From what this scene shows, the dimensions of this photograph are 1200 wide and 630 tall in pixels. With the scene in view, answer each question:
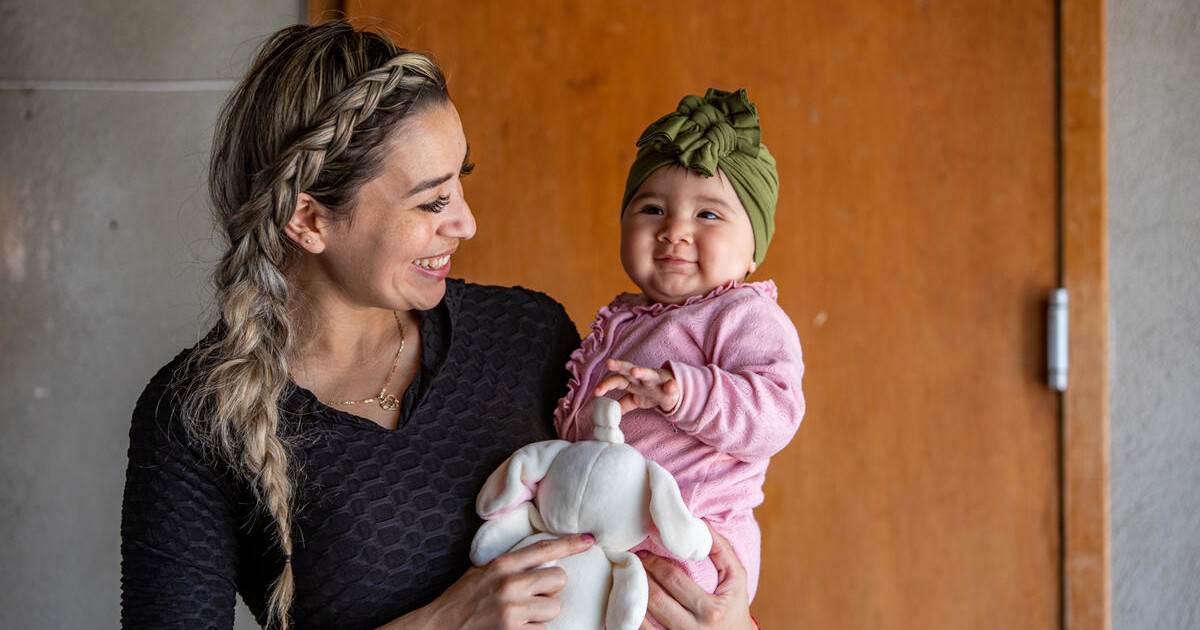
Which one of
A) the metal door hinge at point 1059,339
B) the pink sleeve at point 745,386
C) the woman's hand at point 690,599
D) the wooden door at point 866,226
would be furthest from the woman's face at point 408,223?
the metal door hinge at point 1059,339

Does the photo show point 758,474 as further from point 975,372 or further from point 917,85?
point 917,85

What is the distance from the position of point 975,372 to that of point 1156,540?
1.83 feet

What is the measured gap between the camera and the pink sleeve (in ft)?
4.15

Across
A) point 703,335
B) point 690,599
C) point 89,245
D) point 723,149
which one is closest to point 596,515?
point 690,599

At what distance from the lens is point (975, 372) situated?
2148 millimetres

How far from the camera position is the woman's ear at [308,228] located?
1.39 m

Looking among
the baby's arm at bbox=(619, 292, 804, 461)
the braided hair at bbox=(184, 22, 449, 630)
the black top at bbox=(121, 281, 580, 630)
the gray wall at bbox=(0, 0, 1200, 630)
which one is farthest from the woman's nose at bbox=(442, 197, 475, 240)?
the gray wall at bbox=(0, 0, 1200, 630)

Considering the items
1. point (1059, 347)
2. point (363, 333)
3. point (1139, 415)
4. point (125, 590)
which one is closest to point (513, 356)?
point (363, 333)

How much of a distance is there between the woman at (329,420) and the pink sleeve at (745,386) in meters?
0.21

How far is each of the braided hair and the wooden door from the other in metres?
0.79

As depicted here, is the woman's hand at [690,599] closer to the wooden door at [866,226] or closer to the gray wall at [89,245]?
the wooden door at [866,226]

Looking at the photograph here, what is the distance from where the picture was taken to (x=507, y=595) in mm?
1229

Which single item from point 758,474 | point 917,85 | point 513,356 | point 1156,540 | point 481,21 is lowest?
point 1156,540

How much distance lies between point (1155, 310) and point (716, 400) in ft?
4.66
